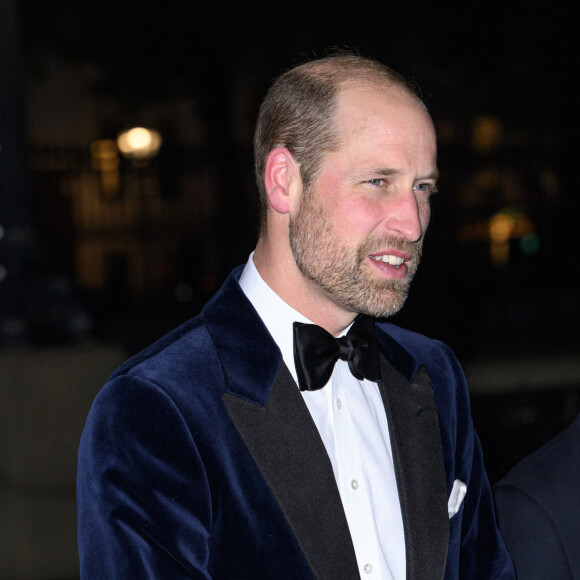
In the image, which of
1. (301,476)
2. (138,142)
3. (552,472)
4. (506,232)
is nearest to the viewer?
(301,476)

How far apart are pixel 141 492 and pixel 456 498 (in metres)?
0.91

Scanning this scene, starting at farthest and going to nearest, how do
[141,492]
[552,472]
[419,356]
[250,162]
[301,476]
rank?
[250,162]
[552,472]
[419,356]
[301,476]
[141,492]

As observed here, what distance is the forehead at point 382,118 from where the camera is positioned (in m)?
2.05

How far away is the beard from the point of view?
206cm

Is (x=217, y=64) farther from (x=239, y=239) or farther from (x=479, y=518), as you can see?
(x=479, y=518)

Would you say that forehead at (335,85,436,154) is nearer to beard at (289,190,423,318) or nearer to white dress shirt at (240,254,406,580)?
beard at (289,190,423,318)

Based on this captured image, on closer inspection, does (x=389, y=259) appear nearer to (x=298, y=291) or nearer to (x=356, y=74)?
(x=298, y=291)

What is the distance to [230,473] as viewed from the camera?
1.90 m

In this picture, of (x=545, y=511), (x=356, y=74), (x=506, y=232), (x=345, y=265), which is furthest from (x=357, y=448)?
(x=506, y=232)

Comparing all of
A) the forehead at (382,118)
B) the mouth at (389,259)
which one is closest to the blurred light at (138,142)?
the forehead at (382,118)

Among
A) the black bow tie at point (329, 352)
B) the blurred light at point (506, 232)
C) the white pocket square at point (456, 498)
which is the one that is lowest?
the blurred light at point (506, 232)

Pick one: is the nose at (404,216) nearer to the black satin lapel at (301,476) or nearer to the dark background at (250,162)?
the black satin lapel at (301,476)

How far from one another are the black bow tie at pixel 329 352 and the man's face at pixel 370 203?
0.40 feet

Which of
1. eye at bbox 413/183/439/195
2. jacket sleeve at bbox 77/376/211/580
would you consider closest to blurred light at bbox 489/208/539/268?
eye at bbox 413/183/439/195
